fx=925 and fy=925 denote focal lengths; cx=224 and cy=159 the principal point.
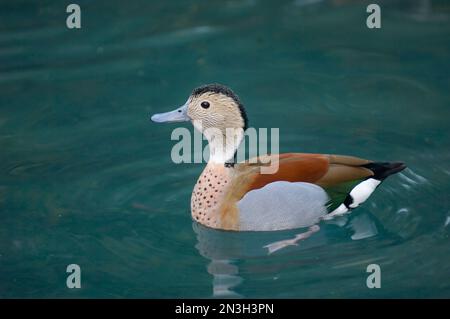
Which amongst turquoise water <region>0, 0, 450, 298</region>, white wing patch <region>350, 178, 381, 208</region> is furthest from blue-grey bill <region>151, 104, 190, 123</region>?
white wing patch <region>350, 178, 381, 208</region>

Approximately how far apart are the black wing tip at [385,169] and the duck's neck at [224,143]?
1067 mm

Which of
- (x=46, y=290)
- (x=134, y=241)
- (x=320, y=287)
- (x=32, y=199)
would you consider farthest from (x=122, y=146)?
(x=320, y=287)

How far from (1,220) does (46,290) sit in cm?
113

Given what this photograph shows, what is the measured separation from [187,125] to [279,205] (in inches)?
86.5

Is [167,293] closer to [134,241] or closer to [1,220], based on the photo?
Result: [134,241]

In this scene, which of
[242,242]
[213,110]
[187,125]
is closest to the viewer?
[242,242]

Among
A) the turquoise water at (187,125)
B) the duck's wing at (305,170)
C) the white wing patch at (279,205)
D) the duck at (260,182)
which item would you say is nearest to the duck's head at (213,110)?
the duck at (260,182)

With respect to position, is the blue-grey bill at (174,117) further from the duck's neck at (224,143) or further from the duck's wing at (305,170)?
the duck's wing at (305,170)

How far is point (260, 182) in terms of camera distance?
7.25m

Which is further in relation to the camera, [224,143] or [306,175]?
[224,143]

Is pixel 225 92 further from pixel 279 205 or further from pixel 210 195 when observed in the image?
pixel 279 205

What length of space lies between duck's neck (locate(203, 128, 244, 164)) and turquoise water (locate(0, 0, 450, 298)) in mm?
566

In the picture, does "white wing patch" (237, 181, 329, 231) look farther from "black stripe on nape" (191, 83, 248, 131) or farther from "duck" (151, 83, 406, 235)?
"black stripe on nape" (191, 83, 248, 131)

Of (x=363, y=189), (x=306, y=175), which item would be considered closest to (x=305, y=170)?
(x=306, y=175)
